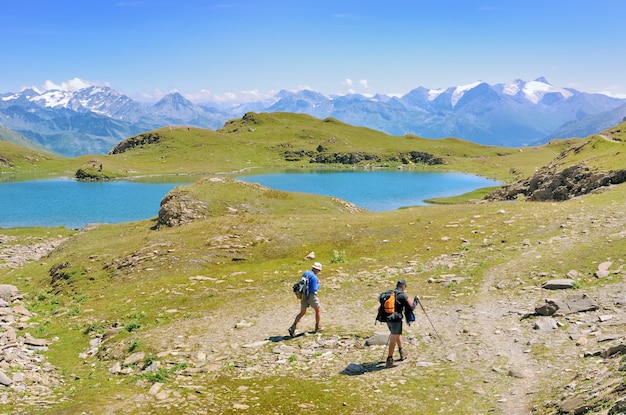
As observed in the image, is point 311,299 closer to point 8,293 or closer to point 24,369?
point 24,369

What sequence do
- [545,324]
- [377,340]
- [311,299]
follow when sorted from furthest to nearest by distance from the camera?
1. [311,299]
2. [377,340]
3. [545,324]

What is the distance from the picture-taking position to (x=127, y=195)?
138m

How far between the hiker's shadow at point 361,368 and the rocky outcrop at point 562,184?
44.3 metres

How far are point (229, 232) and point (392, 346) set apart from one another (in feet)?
88.4

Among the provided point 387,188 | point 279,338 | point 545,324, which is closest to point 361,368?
point 279,338

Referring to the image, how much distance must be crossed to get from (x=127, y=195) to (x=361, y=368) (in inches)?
5245

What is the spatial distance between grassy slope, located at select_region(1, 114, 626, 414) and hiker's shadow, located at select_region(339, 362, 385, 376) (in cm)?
52

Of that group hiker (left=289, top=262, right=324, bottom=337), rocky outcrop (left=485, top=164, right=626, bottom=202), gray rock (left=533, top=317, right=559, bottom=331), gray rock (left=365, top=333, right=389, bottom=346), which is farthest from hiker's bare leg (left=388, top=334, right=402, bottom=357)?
rocky outcrop (left=485, top=164, right=626, bottom=202)

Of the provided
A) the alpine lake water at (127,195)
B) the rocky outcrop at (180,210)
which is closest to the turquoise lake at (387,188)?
the alpine lake water at (127,195)

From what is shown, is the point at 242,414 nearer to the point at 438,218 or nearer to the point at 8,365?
the point at 8,365

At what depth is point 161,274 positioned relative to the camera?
36594 millimetres

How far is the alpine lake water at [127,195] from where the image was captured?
99.0 meters

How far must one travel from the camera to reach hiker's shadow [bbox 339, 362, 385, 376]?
18000 millimetres

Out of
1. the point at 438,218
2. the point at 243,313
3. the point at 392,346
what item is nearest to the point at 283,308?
the point at 243,313
